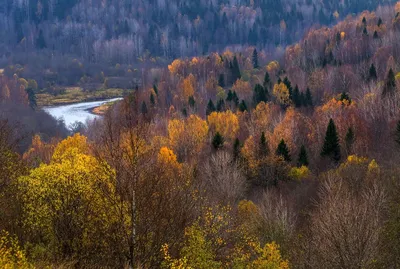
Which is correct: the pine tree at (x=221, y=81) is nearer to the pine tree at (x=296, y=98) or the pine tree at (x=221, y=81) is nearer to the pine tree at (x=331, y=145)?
the pine tree at (x=296, y=98)

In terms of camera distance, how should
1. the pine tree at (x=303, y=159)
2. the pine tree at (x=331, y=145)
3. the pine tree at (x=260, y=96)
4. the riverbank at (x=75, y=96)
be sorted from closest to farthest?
the pine tree at (x=331, y=145) → the pine tree at (x=303, y=159) → the pine tree at (x=260, y=96) → the riverbank at (x=75, y=96)

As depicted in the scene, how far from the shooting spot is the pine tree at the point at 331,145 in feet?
157

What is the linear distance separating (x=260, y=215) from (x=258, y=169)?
17.6m

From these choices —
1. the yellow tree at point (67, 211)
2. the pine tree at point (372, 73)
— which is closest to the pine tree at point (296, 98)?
the pine tree at point (372, 73)

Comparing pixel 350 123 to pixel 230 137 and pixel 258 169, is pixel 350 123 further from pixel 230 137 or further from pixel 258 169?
pixel 230 137

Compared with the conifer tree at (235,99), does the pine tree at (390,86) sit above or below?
above

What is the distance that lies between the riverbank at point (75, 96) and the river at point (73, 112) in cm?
606

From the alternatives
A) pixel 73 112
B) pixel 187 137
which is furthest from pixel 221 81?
pixel 187 137

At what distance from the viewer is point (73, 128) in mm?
103562

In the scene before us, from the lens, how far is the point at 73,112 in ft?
445

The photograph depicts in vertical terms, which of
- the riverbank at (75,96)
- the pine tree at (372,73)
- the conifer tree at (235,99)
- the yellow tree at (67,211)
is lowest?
Answer: the riverbank at (75,96)

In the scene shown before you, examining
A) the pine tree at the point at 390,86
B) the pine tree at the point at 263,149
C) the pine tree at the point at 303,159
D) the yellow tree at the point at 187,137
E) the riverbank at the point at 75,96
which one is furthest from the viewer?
the riverbank at the point at 75,96

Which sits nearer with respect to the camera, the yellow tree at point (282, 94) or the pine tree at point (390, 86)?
the pine tree at point (390, 86)

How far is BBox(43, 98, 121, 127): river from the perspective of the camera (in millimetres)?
120537
